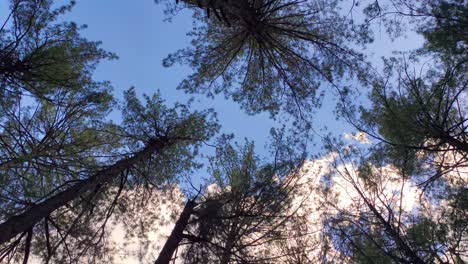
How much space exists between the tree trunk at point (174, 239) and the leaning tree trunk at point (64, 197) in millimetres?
1324

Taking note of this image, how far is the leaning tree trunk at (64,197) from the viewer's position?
5.30 m

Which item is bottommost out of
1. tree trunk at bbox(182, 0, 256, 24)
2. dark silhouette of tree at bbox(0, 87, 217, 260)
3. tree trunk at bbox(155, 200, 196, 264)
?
tree trunk at bbox(155, 200, 196, 264)

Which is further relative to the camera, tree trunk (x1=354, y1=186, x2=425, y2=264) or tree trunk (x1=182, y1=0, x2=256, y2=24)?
tree trunk (x1=182, y1=0, x2=256, y2=24)

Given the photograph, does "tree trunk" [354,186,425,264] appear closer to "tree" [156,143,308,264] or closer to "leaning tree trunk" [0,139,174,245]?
"tree" [156,143,308,264]

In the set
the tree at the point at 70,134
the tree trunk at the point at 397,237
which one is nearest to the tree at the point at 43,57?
the tree at the point at 70,134

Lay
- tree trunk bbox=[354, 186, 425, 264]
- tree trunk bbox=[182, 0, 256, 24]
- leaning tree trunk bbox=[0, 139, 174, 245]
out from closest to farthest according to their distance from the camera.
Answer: leaning tree trunk bbox=[0, 139, 174, 245] → tree trunk bbox=[354, 186, 425, 264] → tree trunk bbox=[182, 0, 256, 24]

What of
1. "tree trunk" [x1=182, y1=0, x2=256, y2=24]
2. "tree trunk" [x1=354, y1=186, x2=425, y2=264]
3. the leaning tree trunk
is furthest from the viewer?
"tree trunk" [x1=182, y1=0, x2=256, y2=24]

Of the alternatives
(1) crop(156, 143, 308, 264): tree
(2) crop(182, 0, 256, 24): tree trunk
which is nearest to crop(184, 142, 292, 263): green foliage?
(1) crop(156, 143, 308, 264): tree

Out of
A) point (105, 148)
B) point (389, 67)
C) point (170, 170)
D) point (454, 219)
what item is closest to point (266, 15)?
point (389, 67)

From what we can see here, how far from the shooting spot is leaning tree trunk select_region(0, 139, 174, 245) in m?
5.30

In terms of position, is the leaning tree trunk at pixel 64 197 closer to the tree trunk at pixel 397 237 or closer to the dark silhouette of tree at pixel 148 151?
the dark silhouette of tree at pixel 148 151

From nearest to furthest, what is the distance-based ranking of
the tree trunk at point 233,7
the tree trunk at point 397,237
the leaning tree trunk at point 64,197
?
1. the leaning tree trunk at point 64,197
2. the tree trunk at point 397,237
3. the tree trunk at point 233,7

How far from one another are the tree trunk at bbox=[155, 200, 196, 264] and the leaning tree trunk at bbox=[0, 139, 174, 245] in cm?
132

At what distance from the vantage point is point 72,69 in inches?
310
